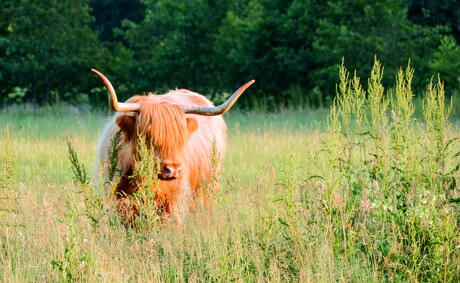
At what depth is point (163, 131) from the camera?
26.7 ft

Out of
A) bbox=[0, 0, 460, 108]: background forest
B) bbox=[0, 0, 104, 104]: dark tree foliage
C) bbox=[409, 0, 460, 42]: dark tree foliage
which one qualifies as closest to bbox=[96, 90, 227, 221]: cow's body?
bbox=[0, 0, 460, 108]: background forest

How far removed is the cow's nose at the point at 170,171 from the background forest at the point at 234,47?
53.5 feet

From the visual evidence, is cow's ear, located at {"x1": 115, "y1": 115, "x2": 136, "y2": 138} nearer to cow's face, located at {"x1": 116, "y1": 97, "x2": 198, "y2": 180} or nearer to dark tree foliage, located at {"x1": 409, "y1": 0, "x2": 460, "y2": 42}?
cow's face, located at {"x1": 116, "y1": 97, "x2": 198, "y2": 180}

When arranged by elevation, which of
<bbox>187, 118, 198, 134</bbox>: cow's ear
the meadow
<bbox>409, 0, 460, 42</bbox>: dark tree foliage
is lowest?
the meadow

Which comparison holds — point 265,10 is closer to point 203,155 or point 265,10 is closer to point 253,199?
point 203,155

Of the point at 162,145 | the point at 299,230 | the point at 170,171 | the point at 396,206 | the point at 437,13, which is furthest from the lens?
the point at 437,13

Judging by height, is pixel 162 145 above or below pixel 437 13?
below

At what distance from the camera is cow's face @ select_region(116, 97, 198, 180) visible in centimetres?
792

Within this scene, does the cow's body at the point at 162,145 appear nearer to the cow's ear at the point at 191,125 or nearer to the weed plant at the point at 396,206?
the cow's ear at the point at 191,125

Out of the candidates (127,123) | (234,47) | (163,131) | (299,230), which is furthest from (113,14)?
(299,230)

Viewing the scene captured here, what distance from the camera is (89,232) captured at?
678cm

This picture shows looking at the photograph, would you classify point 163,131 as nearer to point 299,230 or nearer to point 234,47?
point 299,230

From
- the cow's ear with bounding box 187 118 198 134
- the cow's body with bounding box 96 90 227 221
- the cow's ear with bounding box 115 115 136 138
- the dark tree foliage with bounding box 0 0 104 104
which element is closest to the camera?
the cow's body with bounding box 96 90 227 221

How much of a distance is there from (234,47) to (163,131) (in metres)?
21.2
